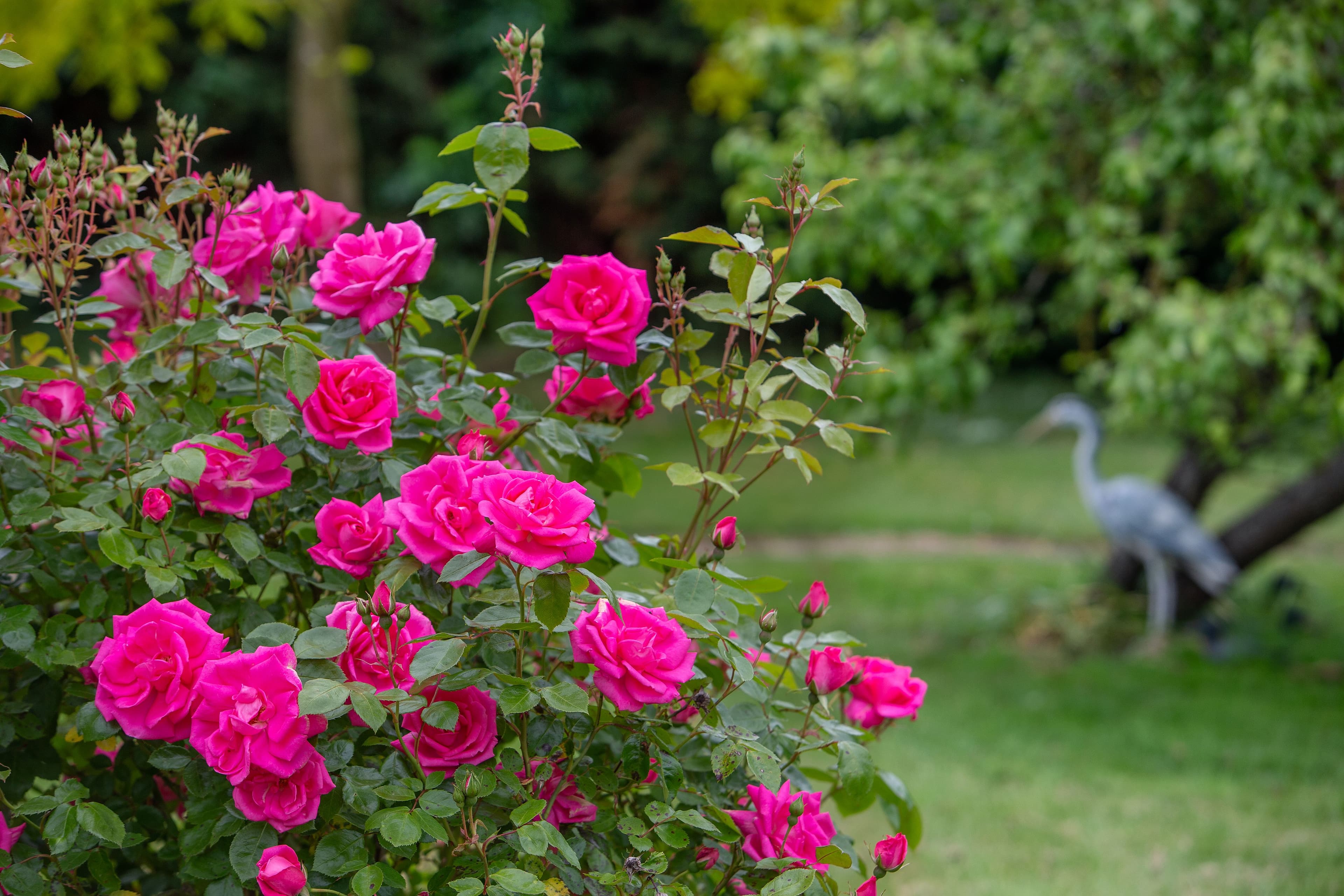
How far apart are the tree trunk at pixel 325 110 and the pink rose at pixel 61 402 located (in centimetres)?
756

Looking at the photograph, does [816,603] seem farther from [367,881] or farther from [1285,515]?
[1285,515]

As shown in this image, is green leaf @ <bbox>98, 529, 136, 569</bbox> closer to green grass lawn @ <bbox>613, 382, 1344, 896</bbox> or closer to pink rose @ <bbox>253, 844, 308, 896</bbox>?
pink rose @ <bbox>253, 844, 308, 896</bbox>

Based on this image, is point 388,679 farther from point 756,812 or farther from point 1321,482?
point 1321,482

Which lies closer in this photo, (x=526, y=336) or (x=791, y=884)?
(x=791, y=884)

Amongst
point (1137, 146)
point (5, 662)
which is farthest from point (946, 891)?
point (1137, 146)

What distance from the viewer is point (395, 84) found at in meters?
14.1

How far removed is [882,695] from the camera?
4.58 feet

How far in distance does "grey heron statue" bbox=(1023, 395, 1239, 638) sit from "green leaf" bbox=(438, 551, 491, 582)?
4543 mm

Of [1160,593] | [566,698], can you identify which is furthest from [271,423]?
[1160,593]

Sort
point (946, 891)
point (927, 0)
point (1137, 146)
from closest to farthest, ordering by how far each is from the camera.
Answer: point (946, 891)
point (1137, 146)
point (927, 0)

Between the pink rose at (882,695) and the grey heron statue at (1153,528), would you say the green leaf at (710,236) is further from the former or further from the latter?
the grey heron statue at (1153,528)

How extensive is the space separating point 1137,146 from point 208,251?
380cm

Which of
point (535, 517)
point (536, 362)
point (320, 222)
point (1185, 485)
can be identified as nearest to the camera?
point (535, 517)

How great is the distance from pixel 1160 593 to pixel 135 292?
15.8ft
